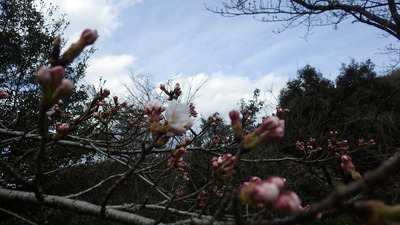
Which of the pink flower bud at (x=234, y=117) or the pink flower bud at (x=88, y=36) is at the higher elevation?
the pink flower bud at (x=88, y=36)

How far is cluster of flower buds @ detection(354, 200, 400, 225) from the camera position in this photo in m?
0.43

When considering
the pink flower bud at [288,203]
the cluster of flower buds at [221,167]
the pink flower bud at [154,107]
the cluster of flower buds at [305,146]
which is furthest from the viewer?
the cluster of flower buds at [305,146]

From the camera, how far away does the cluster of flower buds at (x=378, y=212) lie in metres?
0.43

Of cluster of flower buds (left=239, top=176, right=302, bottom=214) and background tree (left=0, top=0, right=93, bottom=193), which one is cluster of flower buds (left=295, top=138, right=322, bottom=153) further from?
background tree (left=0, top=0, right=93, bottom=193)

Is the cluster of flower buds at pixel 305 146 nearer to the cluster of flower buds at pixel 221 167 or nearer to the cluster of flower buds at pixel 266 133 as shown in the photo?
the cluster of flower buds at pixel 221 167

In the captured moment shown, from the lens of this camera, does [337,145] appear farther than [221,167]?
Yes

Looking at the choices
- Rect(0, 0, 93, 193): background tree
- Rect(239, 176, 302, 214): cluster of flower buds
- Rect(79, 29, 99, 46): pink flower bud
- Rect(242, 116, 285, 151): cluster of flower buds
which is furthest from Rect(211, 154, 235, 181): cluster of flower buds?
Rect(0, 0, 93, 193): background tree

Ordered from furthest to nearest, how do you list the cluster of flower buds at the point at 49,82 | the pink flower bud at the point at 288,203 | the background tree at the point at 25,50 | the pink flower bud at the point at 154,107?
the background tree at the point at 25,50 → the pink flower bud at the point at 154,107 → the cluster of flower buds at the point at 49,82 → the pink flower bud at the point at 288,203

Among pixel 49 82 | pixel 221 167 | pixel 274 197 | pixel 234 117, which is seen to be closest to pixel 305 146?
pixel 221 167

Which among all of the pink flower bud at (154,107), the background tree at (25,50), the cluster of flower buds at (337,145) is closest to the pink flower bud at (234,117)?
the pink flower bud at (154,107)

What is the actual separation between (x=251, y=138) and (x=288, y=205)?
0.77ft

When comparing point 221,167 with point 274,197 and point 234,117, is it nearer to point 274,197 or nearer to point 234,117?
point 234,117

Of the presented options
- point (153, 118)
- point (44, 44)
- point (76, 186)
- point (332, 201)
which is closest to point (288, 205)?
point (332, 201)

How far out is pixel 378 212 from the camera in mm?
445
